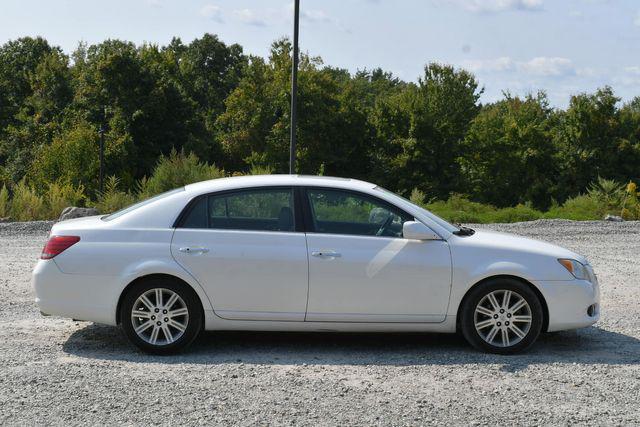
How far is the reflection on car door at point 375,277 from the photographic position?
23.8 ft

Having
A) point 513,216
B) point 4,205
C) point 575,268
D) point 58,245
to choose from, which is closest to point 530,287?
point 575,268

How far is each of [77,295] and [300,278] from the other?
1.97 meters

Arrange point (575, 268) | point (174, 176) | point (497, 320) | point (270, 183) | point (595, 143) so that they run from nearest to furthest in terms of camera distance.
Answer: point (497, 320) < point (575, 268) < point (270, 183) < point (174, 176) < point (595, 143)

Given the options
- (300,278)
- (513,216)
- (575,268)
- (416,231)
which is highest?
(416,231)

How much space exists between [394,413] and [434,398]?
49 cm

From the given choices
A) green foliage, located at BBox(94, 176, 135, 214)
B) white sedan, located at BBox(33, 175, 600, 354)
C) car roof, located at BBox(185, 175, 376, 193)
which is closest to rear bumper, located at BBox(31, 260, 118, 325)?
white sedan, located at BBox(33, 175, 600, 354)

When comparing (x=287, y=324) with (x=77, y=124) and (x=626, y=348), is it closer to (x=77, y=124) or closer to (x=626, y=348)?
(x=626, y=348)

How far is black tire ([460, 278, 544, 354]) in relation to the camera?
7320 mm

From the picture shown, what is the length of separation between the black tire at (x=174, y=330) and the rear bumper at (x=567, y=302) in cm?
303

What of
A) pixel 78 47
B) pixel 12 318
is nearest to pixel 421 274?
pixel 12 318

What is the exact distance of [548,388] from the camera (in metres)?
6.29

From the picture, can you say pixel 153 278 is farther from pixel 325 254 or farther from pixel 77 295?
pixel 325 254

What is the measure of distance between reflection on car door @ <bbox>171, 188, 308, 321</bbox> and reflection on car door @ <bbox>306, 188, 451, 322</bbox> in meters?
0.14

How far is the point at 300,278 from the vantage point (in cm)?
724
